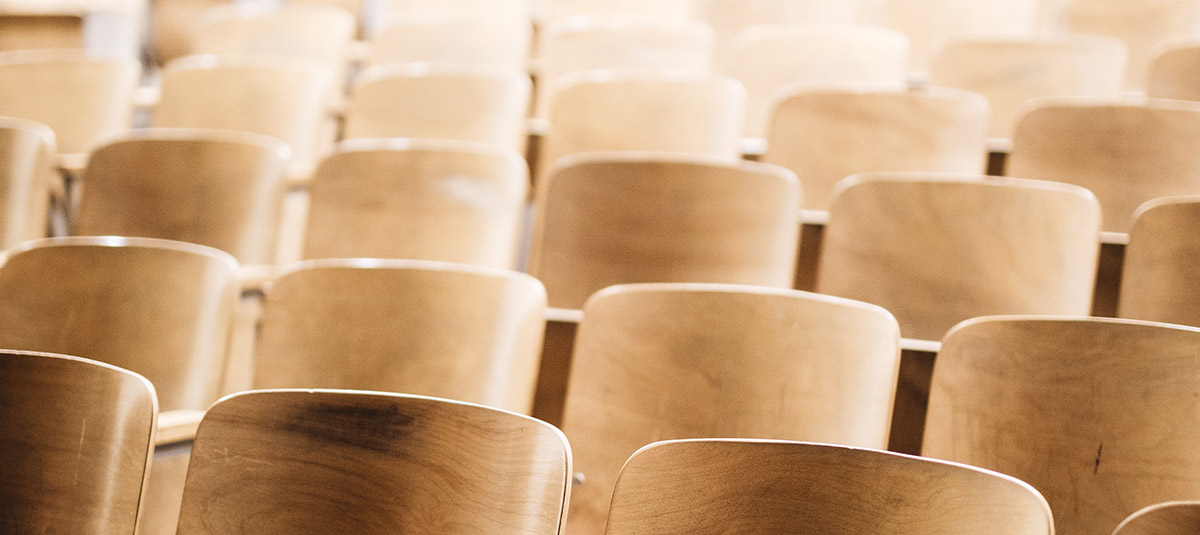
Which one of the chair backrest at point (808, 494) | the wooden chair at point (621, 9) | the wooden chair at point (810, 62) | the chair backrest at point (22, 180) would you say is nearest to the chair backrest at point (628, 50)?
the wooden chair at point (810, 62)

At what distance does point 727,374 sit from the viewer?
1.43 ft

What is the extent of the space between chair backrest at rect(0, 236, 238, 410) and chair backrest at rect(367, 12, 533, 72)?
0.49 m

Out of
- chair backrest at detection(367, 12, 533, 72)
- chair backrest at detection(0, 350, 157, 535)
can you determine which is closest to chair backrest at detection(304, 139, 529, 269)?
chair backrest at detection(0, 350, 157, 535)

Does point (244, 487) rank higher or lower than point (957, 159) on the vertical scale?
lower

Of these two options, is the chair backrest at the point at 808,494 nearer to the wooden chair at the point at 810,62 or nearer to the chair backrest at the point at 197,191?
the chair backrest at the point at 197,191

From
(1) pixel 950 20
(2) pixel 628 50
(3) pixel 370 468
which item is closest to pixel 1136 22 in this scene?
(1) pixel 950 20

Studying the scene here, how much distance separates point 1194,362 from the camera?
38 centimetres

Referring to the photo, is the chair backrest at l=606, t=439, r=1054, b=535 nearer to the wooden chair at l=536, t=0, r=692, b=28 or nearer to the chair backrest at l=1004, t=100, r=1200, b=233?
the chair backrest at l=1004, t=100, r=1200, b=233

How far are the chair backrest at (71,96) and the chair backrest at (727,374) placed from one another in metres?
0.54

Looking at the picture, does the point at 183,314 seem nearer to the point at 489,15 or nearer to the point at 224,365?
the point at 224,365

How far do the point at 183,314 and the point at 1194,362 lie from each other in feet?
1.38

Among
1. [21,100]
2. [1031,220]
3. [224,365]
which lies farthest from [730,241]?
[21,100]

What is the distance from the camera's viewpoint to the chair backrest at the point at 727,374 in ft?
1.41

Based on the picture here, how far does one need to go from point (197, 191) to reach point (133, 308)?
16 centimetres
